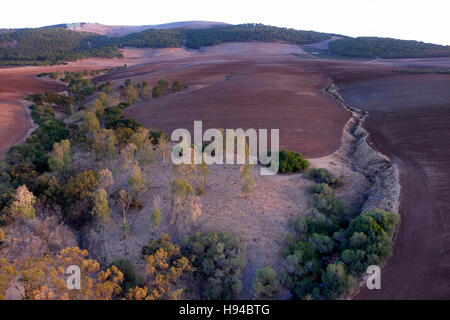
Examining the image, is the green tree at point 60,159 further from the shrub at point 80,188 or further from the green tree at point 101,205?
the green tree at point 101,205

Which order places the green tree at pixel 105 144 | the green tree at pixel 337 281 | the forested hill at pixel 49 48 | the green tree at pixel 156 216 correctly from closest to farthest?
the green tree at pixel 337 281 → the green tree at pixel 156 216 → the green tree at pixel 105 144 → the forested hill at pixel 49 48

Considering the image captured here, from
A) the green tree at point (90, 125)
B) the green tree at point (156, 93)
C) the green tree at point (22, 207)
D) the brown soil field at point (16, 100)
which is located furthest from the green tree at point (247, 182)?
the green tree at point (156, 93)

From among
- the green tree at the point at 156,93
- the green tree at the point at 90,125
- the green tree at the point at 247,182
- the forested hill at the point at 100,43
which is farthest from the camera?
the forested hill at the point at 100,43

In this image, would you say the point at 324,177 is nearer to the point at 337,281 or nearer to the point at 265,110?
the point at 337,281

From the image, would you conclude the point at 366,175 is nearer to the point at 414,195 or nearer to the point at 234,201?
the point at 414,195

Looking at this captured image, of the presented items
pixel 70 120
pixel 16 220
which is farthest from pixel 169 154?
pixel 70 120

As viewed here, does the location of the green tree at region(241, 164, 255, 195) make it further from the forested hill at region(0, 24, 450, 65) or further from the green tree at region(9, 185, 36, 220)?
the forested hill at region(0, 24, 450, 65)
